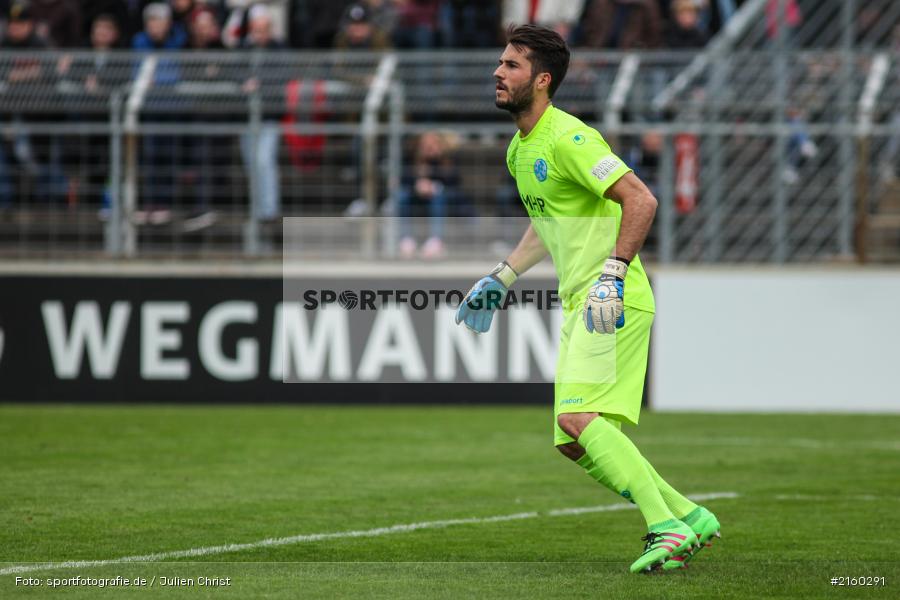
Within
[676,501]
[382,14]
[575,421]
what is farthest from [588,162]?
[382,14]

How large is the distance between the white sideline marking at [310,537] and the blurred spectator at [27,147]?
9.07m

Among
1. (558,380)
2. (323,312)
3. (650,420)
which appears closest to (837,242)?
(650,420)

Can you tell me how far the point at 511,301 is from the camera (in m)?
15.1

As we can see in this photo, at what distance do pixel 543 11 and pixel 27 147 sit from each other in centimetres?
629

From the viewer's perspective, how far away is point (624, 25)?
17.6 meters

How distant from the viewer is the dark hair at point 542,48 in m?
6.92

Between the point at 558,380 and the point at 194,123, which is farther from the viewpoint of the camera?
the point at 194,123

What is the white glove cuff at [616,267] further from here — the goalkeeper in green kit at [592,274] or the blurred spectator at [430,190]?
the blurred spectator at [430,190]

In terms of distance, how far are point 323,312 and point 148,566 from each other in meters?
8.92

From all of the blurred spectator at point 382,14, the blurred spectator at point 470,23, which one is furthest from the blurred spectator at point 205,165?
the blurred spectator at point 470,23

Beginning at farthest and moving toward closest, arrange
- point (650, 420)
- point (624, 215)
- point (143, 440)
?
point (650, 420)
point (143, 440)
point (624, 215)

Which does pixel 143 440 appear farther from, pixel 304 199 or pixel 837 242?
pixel 837 242

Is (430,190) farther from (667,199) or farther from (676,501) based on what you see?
(676,501)

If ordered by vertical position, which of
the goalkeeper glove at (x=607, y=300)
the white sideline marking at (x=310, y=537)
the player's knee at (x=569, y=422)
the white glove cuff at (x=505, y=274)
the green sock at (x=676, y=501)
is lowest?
the white sideline marking at (x=310, y=537)
